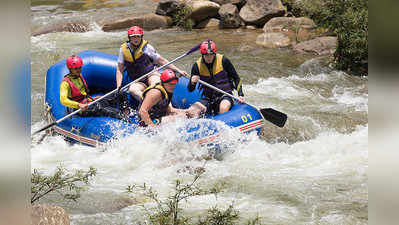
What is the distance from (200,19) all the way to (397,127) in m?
13.2

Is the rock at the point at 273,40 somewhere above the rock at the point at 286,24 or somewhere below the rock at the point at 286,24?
below

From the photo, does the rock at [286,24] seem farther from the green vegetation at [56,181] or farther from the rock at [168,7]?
the green vegetation at [56,181]

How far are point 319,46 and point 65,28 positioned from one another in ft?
23.1

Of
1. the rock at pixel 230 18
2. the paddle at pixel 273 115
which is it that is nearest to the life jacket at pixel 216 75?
the paddle at pixel 273 115

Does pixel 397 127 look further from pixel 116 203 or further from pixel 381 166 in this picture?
pixel 116 203

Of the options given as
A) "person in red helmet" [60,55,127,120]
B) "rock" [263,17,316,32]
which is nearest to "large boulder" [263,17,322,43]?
"rock" [263,17,316,32]

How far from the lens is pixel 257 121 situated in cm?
538

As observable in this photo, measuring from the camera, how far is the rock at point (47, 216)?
2.85 m

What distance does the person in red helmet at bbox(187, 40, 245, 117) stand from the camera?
5570mm

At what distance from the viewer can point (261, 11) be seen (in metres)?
12.9

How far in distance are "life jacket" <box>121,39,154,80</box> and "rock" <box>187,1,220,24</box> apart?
753cm

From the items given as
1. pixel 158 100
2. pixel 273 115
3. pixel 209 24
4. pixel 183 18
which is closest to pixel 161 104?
pixel 158 100

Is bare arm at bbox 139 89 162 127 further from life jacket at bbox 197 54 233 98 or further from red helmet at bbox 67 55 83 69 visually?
red helmet at bbox 67 55 83 69

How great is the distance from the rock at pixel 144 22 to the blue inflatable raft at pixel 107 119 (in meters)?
6.78
